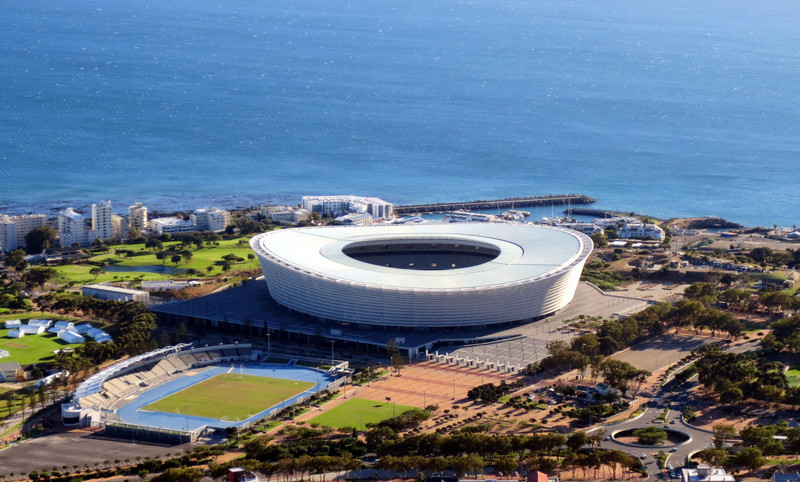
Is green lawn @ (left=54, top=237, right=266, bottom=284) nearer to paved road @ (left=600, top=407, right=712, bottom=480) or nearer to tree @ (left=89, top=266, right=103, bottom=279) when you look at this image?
tree @ (left=89, top=266, right=103, bottom=279)

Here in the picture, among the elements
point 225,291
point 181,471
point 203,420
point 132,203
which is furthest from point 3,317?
point 132,203

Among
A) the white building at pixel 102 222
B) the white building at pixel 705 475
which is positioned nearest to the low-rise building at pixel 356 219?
the white building at pixel 102 222

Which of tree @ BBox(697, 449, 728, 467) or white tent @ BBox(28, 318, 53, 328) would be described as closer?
→ tree @ BBox(697, 449, 728, 467)

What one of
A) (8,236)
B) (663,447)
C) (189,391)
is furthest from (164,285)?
(663,447)

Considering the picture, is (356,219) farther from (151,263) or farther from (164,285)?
(164,285)

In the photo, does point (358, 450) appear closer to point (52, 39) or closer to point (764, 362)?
point (764, 362)

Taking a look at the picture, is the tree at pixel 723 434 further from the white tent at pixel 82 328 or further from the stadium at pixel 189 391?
the white tent at pixel 82 328

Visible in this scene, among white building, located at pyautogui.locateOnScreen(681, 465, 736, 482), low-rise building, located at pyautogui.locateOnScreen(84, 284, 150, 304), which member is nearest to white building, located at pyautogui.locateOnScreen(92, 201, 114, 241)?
low-rise building, located at pyautogui.locateOnScreen(84, 284, 150, 304)
